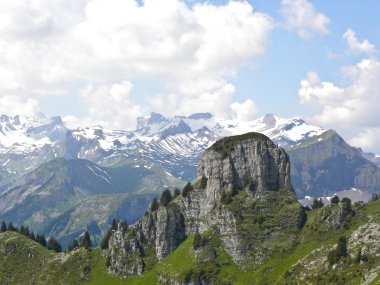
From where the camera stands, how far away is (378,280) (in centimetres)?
19638
